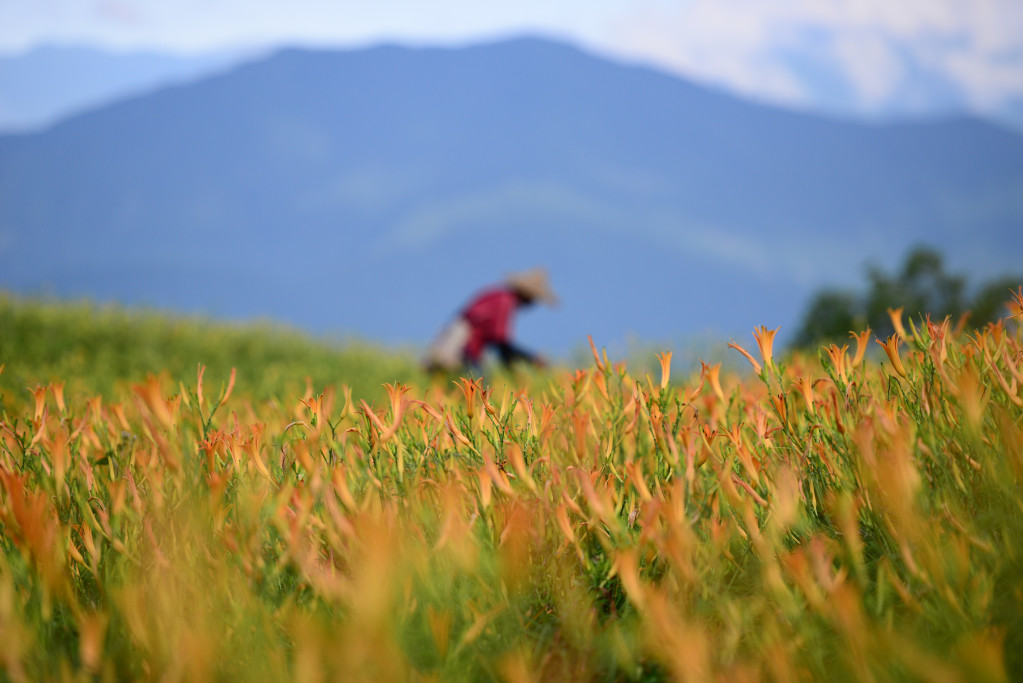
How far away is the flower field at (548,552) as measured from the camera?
1.15m

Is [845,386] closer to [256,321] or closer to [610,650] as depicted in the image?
[610,650]

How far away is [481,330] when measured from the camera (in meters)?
8.64

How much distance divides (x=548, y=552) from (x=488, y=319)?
274 inches

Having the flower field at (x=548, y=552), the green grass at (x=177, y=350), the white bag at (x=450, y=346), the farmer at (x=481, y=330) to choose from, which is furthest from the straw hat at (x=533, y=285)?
the flower field at (x=548, y=552)

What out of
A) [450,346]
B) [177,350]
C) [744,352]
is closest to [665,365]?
[744,352]

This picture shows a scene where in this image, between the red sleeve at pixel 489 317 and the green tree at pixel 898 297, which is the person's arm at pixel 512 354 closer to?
the red sleeve at pixel 489 317

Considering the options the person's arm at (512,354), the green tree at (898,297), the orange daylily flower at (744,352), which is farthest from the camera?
the green tree at (898,297)

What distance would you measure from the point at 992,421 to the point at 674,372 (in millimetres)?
3284

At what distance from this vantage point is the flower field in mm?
1153

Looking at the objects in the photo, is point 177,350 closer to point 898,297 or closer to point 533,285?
point 533,285

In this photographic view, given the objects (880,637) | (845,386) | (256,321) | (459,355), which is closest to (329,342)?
(256,321)

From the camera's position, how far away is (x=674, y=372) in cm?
518

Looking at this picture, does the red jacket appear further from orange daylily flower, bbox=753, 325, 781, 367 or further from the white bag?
orange daylily flower, bbox=753, 325, 781, 367

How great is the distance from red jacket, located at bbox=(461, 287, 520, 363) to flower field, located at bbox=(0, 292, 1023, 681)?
6293 mm
